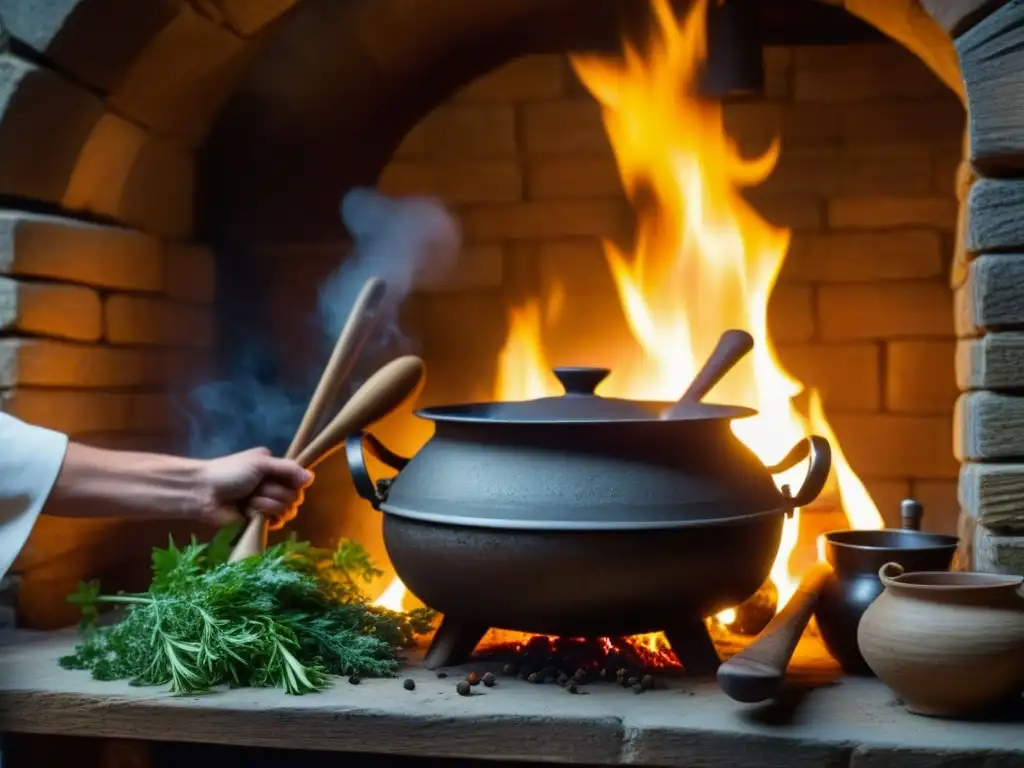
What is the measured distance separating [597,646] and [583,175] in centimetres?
104

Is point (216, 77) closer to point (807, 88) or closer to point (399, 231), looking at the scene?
point (399, 231)

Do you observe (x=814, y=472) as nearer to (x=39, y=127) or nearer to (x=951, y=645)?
(x=951, y=645)

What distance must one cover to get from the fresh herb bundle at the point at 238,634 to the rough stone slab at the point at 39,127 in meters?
0.60

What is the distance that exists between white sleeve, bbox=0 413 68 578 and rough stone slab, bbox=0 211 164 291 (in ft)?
1.09

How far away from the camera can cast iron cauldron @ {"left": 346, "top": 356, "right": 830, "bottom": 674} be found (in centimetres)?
148

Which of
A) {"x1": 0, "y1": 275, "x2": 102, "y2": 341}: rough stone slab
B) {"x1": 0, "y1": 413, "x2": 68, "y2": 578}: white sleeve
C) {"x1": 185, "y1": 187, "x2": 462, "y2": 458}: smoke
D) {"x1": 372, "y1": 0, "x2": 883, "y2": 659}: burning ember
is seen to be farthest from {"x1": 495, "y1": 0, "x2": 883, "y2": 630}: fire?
{"x1": 0, "y1": 413, "x2": 68, "y2": 578}: white sleeve

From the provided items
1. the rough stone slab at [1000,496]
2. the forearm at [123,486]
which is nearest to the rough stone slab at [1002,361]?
the rough stone slab at [1000,496]

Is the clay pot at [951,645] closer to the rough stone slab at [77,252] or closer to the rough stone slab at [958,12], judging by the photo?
the rough stone slab at [958,12]

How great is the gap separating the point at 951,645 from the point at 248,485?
93 centimetres

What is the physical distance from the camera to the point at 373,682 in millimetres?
1578

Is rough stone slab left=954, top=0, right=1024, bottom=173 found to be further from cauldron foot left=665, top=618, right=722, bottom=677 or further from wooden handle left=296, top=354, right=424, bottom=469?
wooden handle left=296, top=354, right=424, bottom=469

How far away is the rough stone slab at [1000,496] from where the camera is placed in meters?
1.55

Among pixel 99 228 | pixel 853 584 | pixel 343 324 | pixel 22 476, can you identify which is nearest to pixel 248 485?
pixel 22 476

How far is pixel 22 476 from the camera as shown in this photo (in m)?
1.59
